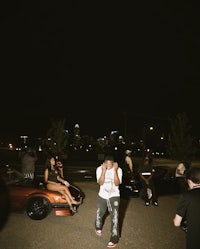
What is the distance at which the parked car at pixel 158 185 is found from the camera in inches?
496

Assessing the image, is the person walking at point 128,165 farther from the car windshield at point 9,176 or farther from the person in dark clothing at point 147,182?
the car windshield at point 9,176

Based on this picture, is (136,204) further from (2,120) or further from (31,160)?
(2,120)

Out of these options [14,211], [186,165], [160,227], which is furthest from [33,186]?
[186,165]

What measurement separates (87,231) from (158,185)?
8.36 metres

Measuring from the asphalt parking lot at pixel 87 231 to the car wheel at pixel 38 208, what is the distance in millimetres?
148

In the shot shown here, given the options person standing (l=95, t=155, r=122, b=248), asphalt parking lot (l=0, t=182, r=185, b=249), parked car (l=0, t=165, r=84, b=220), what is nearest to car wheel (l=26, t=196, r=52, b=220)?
parked car (l=0, t=165, r=84, b=220)

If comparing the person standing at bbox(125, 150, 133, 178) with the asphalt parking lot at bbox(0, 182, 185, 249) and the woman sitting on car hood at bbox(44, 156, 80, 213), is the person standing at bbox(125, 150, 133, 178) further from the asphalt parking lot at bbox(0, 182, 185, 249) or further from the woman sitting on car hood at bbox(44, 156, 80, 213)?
the woman sitting on car hood at bbox(44, 156, 80, 213)

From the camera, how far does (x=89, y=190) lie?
14414mm

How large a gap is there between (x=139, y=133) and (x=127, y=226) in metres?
88.4

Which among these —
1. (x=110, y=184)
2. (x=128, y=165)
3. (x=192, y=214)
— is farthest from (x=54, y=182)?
(x=192, y=214)

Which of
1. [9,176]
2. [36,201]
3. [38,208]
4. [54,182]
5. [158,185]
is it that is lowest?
[158,185]

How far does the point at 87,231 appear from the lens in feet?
25.5

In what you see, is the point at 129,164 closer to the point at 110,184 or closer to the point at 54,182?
the point at 54,182

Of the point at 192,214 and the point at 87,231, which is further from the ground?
the point at 192,214
